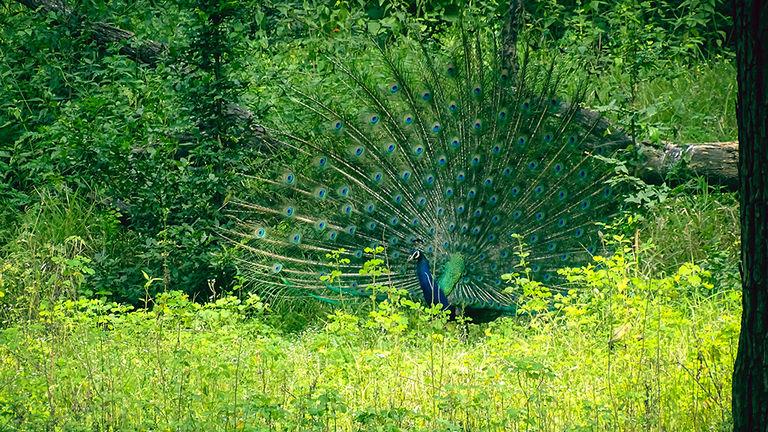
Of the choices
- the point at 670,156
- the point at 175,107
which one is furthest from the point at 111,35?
the point at 670,156

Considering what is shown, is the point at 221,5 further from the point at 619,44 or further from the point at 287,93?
the point at 619,44

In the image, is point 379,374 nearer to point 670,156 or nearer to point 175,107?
point 175,107

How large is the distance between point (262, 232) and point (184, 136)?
127 centimetres

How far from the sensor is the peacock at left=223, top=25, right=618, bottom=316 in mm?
8273

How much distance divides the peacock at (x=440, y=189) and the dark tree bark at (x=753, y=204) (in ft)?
15.4

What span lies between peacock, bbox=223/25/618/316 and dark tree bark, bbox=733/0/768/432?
470 cm

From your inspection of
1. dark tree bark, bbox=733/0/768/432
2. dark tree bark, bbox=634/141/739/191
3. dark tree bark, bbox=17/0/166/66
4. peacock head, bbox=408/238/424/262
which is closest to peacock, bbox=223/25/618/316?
peacock head, bbox=408/238/424/262

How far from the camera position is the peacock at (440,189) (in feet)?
27.1

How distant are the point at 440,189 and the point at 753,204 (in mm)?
5027

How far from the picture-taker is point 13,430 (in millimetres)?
4598

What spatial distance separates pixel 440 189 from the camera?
27.5ft

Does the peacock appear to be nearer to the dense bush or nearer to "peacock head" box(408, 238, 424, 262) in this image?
"peacock head" box(408, 238, 424, 262)

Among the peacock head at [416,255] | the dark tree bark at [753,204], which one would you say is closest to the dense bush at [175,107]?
the peacock head at [416,255]

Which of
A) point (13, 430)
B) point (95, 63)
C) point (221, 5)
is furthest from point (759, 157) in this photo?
point (95, 63)
